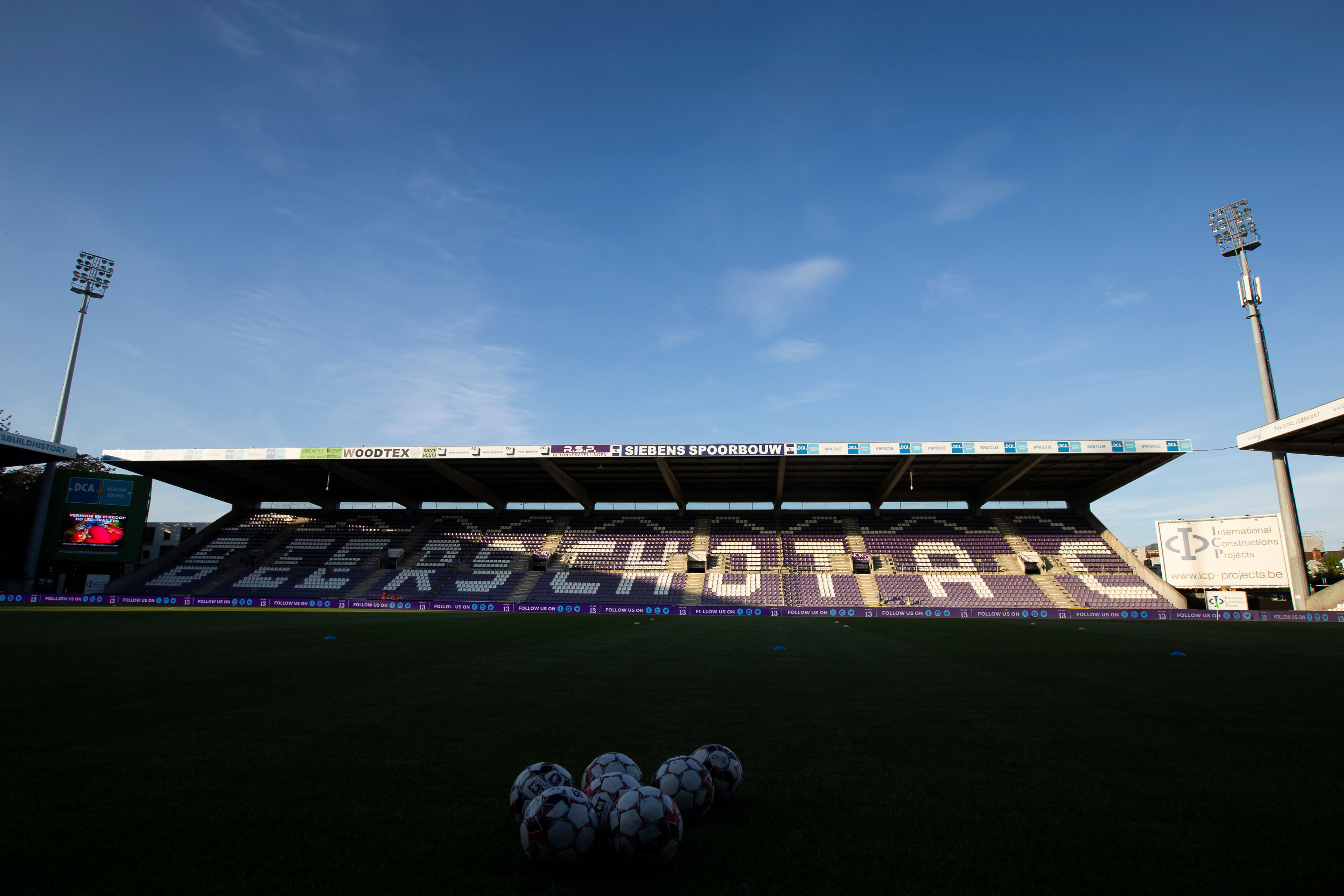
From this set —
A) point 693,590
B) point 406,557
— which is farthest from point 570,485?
point 406,557

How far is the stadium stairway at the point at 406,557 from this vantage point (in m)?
37.2

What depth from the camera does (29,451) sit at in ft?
105

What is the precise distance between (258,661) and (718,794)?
8299 mm

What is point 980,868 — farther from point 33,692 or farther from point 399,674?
point 33,692

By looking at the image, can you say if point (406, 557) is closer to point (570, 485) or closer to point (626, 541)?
point (570, 485)

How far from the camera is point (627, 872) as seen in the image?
9.33 feet

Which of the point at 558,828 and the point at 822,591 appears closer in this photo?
the point at 558,828

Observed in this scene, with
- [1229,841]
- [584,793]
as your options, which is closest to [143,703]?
[584,793]

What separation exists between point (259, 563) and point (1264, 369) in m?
57.7

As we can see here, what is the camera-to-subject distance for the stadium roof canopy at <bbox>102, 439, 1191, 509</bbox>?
113ft

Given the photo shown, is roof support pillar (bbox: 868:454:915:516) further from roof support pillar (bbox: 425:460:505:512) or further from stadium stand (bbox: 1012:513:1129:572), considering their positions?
roof support pillar (bbox: 425:460:505:512)

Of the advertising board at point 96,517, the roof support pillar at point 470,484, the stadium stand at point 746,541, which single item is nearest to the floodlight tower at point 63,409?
the advertising board at point 96,517

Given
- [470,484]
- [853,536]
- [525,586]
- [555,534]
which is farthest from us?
[555,534]

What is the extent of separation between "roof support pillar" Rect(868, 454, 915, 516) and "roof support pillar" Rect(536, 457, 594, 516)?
1921 cm
